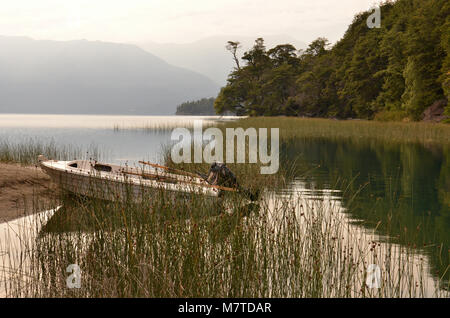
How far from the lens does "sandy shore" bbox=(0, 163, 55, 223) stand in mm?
8227

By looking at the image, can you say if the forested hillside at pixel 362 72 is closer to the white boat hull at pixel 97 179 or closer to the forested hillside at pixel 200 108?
the white boat hull at pixel 97 179

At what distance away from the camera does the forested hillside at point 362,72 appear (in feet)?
112

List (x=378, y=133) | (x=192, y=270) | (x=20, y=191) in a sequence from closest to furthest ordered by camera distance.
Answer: (x=192, y=270)
(x=20, y=191)
(x=378, y=133)

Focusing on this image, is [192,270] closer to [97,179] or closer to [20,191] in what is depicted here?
[97,179]

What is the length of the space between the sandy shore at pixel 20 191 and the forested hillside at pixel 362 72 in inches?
1063

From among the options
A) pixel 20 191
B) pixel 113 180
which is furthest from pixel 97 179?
pixel 20 191

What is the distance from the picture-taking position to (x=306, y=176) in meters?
13.0

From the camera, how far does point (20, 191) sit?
929 centimetres

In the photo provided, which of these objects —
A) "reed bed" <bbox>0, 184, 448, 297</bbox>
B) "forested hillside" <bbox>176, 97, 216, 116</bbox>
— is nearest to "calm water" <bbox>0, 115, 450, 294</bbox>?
"reed bed" <bbox>0, 184, 448, 297</bbox>

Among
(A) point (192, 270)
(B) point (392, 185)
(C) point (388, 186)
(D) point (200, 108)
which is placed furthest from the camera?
(D) point (200, 108)

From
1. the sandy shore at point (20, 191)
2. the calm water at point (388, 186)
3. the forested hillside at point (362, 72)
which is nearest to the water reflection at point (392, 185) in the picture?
the calm water at point (388, 186)

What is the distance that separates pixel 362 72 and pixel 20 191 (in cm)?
3838
